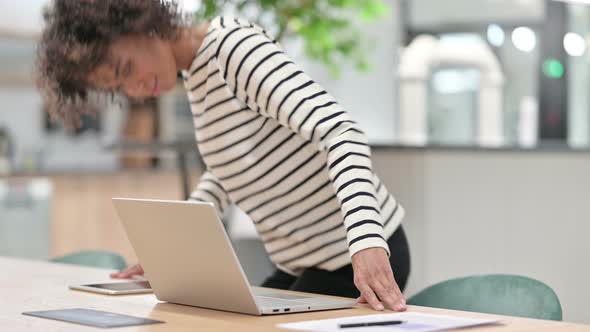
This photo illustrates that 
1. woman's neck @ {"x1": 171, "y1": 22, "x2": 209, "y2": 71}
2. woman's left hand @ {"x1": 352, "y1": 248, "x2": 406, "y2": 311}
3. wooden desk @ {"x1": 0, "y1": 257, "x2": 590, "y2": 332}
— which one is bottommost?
wooden desk @ {"x1": 0, "y1": 257, "x2": 590, "y2": 332}

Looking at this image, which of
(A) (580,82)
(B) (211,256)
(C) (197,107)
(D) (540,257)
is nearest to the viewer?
(B) (211,256)

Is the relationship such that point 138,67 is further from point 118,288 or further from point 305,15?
point 305,15

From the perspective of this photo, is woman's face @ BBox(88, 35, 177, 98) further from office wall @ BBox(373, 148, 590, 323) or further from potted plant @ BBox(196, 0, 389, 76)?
potted plant @ BBox(196, 0, 389, 76)

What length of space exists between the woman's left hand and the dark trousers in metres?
0.36

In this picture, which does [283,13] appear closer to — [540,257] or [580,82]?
[540,257]

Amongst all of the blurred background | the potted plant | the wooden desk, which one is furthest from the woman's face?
the potted plant

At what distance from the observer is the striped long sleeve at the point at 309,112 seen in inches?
60.7

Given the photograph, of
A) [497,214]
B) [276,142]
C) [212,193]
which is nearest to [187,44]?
[276,142]

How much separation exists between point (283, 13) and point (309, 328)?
9.54ft

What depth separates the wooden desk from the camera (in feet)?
4.42

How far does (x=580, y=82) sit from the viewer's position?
5.75 metres

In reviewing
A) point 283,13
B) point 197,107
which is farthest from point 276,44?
point 283,13

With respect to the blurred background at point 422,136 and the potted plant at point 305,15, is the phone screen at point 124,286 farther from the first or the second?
the potted plant at point 305,15

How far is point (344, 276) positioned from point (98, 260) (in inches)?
40.9
